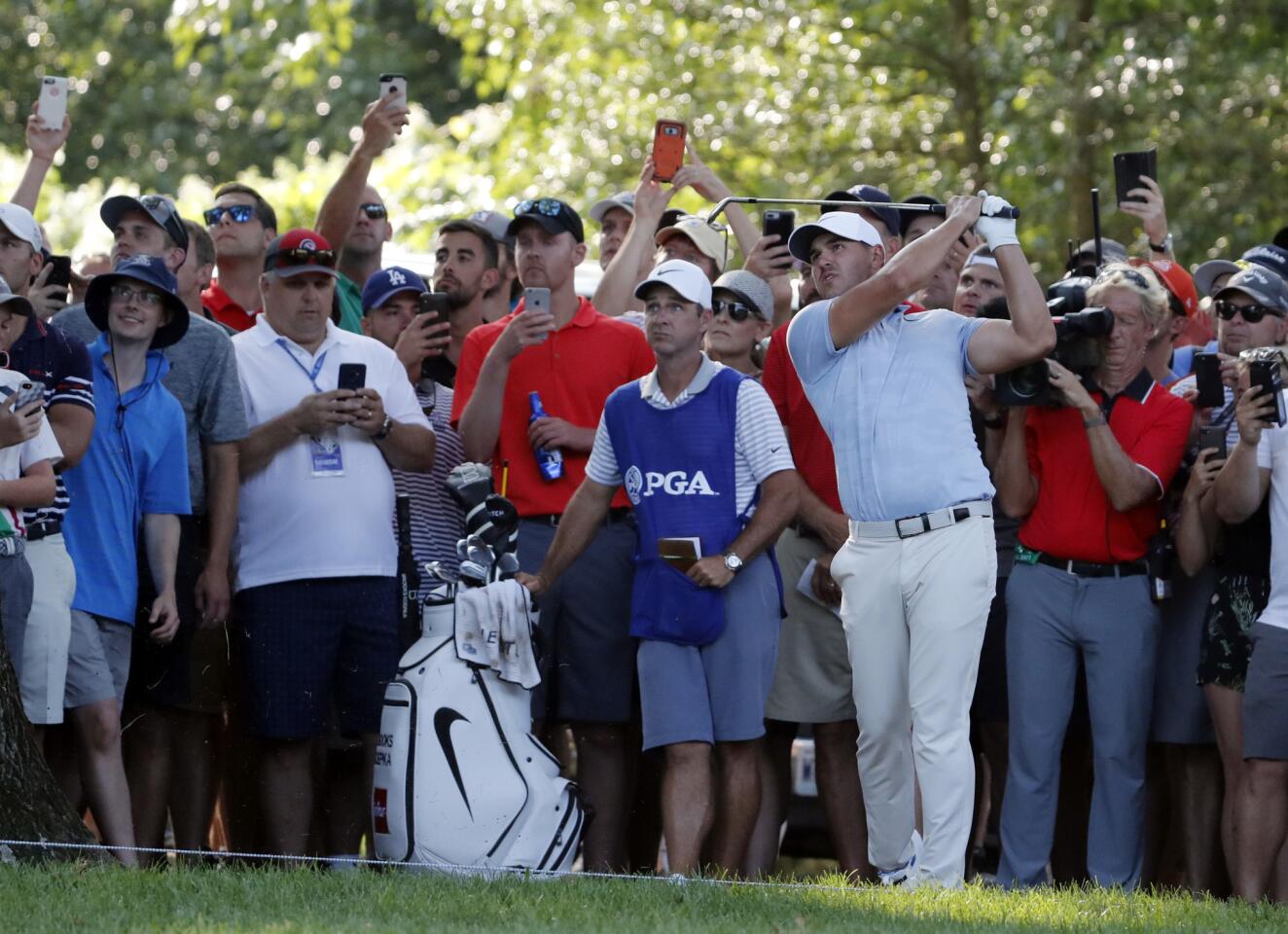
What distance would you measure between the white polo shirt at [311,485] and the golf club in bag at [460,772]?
53 centimetres

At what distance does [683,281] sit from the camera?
27.7 ft

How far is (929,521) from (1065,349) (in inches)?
45.9

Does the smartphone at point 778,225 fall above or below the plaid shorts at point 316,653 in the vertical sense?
above

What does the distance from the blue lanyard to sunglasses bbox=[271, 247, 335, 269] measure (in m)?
0.30

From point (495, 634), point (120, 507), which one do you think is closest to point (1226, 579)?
point (495, 634)

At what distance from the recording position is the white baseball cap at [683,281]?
27.6 ft

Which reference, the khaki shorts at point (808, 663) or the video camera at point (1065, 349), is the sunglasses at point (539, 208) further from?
the video camera at point (1065, 349)

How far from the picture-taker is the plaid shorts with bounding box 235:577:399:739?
840cm

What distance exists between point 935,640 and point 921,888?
0.84m

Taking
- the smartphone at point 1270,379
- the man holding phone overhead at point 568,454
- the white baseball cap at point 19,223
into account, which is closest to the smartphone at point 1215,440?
the smartphone at point 1270,379

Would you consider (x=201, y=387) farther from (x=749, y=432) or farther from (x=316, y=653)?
(x=749, y=432)

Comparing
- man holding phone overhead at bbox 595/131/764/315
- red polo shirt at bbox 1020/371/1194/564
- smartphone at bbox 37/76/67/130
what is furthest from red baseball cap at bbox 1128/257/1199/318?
smartphone at bbox 37/76/67/130

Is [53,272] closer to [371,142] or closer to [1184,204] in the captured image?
[371,142]

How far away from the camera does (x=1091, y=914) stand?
6781mm
